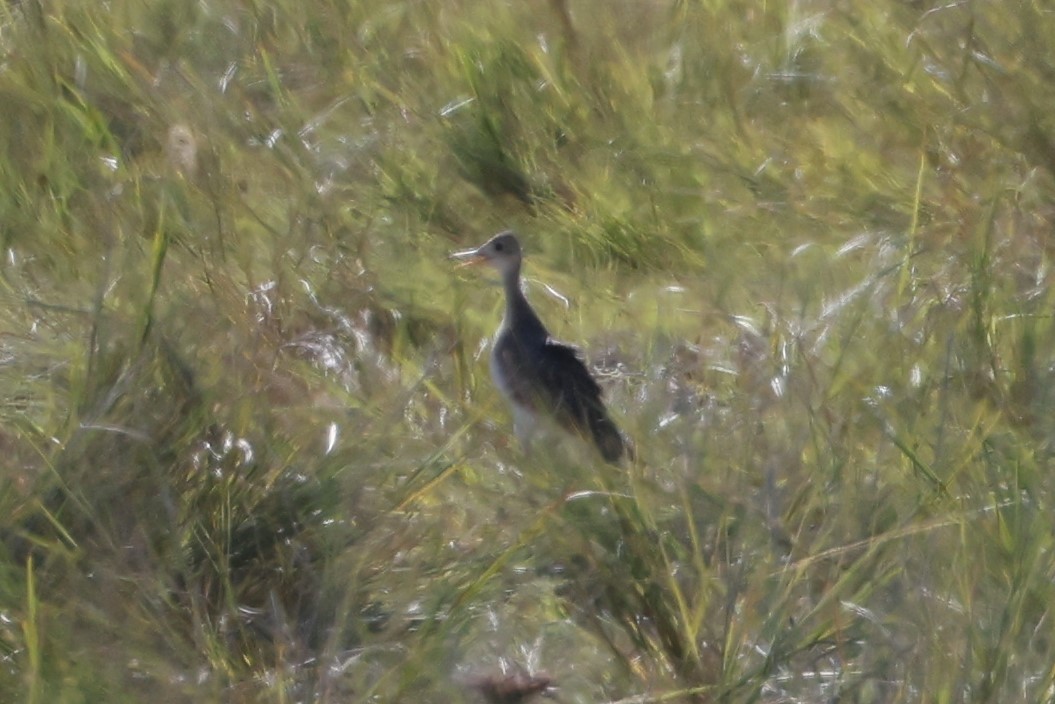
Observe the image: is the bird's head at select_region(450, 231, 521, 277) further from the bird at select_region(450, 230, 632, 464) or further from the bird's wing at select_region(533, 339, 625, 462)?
the bird's wing at select_region(533, 339, 625, 462)

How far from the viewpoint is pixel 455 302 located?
432 cm

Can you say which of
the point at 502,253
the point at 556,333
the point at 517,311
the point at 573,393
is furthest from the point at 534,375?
the point at 556,333

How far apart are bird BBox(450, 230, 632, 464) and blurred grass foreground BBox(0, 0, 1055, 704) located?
0.27ft

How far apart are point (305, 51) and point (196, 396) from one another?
2.78m

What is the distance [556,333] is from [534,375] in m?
0.84

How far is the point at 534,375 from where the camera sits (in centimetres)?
382

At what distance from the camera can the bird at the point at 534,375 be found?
3561mm

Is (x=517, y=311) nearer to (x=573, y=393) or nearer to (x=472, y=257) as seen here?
(x=472, y=257)

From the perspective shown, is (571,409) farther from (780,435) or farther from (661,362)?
(780,435)

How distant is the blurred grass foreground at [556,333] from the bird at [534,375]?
83 millimetres

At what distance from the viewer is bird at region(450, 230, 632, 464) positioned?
356 cm

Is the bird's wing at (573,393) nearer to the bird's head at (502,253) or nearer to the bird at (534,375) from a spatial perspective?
the bird at (534,375)

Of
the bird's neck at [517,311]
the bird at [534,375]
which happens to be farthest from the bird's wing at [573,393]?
the bird's neck at [517,311]

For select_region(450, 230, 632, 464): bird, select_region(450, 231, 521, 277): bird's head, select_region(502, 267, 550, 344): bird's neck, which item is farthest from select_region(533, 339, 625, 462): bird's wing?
select_region(450, 231, 521, 277): bird's head
